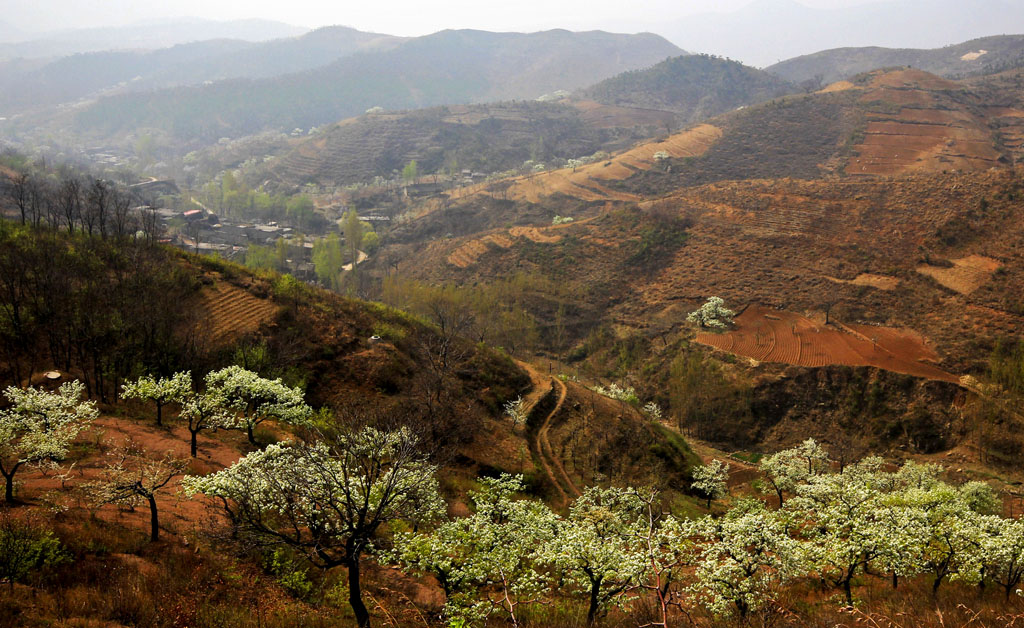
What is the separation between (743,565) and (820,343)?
1845 inches

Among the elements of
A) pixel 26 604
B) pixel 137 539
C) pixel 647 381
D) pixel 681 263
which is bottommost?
pixel 647 381

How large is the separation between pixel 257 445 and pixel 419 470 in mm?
12427

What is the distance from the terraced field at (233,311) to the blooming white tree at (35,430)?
1413 centimetres

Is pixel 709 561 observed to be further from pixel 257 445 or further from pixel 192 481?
pixel 257 445

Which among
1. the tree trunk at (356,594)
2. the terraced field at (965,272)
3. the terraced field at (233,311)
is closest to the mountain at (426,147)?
the terraced field at (965,272)

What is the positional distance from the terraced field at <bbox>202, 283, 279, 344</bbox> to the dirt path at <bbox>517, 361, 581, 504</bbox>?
58.3 feet

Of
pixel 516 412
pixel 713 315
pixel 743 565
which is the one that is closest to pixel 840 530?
pixel 743 565

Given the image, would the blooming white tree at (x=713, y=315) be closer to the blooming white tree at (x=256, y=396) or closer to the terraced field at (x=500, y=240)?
the terraced field at (x=500, y=240)

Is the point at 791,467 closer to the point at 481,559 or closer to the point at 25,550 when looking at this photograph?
the point at 481,559

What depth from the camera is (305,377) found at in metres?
30.5

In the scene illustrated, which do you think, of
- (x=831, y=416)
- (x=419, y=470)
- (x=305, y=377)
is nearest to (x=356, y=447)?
(x=419, y=470)

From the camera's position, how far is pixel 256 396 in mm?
22531

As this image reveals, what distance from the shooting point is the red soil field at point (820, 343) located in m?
48.5

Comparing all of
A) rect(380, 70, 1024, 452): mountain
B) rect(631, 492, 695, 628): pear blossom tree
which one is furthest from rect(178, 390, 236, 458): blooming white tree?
rect(380, 70, 1024, 452): mountain
